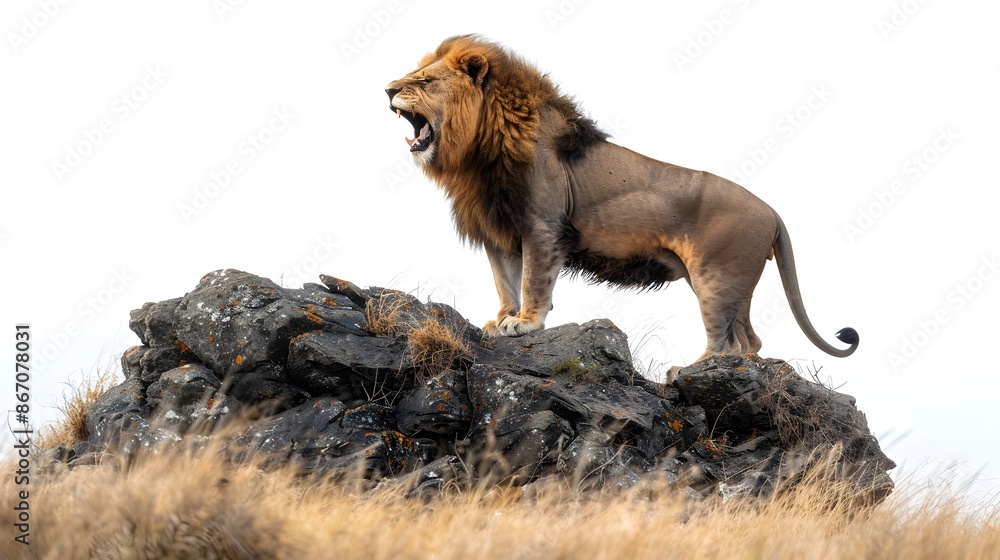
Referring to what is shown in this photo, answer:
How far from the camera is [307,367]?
23.3 ft

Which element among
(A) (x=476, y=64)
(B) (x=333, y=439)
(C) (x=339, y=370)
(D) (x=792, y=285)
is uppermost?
(A) (x=476, y=64)

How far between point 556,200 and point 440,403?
2256 mm

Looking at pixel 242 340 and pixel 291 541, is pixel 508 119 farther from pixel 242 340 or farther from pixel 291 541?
pixel 291 541

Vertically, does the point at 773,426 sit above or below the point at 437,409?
below

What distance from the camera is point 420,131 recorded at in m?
8.23

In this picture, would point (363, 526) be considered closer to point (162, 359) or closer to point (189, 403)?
point (189, 403)

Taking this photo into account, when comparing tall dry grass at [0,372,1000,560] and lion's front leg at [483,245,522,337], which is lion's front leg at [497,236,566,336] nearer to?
lion's front leg at [483,245,522,337]

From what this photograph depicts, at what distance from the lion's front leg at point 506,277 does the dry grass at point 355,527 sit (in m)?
2.63

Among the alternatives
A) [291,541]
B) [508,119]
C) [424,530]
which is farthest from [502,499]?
[508,119]

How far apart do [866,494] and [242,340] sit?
490cm

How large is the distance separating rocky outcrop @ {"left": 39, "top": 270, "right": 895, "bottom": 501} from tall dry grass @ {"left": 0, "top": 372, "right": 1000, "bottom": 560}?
18.2 inches

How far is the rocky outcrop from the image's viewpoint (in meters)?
6.64

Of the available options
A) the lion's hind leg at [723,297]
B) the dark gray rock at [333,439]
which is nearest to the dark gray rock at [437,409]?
the dark gray rock at [333,439]

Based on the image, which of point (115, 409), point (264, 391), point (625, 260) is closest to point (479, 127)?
point (625, 260)
